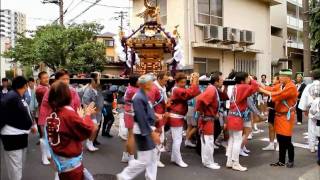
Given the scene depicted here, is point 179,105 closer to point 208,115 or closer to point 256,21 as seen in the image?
point 208,115

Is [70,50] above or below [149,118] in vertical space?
above

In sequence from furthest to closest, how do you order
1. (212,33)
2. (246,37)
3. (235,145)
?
1. (246,37)
2. (212,33)
3. (235,145)

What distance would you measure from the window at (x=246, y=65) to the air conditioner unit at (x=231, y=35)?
180cm

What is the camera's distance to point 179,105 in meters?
7.41

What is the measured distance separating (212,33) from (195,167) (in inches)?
486

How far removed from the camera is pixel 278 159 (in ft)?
26.0

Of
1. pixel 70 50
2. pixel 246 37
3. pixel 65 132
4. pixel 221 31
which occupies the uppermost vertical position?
pixel 221 31

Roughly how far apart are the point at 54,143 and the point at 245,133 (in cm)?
479

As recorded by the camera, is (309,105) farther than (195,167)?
Yes

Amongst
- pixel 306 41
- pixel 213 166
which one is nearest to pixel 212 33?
pixel 306 41

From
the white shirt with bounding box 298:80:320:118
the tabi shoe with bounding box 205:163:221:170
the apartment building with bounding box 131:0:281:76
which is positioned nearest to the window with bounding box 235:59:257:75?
the apartment building with bounding box 131:0:281:76

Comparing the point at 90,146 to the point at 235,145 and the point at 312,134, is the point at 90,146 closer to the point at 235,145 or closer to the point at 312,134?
the point at 235,145

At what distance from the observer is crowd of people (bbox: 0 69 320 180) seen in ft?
14.1

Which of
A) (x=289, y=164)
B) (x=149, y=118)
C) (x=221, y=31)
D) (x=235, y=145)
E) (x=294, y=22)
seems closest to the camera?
(x=149, y=118)
